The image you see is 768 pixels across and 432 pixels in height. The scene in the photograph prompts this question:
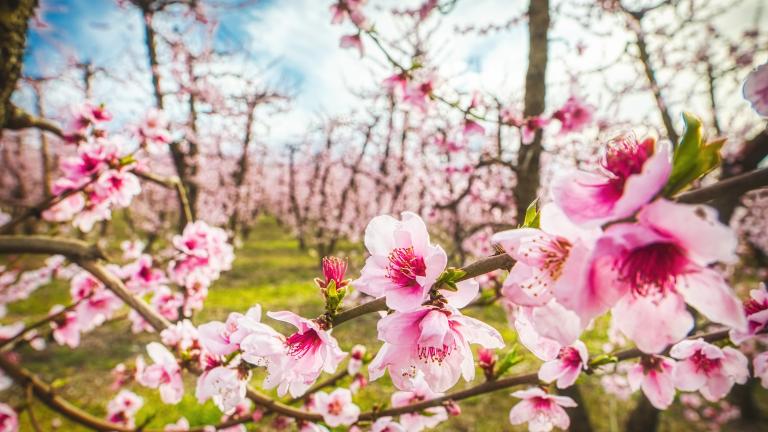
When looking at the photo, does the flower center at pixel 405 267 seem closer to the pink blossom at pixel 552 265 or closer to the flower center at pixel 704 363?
the pink blossom at pixel 552 265

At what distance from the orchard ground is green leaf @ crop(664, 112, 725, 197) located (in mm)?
1067

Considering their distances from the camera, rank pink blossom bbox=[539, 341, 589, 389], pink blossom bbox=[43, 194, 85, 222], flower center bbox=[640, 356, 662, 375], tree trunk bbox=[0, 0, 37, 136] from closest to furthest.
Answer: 1. pink blossom bbox=[539, 341, 589, 389]
2. flower center bbox=[640, 356, 662, 375]
3. tree trunk bbox=[0, 0, 37, 136]
4. pink blossom bbox=[43, 194, 85, 222]

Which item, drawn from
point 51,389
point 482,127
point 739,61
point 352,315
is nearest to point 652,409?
point 482,127

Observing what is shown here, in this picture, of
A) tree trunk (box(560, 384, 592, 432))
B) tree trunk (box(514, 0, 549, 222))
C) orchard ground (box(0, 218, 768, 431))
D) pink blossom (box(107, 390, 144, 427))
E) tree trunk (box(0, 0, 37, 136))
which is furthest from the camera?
orchard ground (box(0, 218, 768, 431))

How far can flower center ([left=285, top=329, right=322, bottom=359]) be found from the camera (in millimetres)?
880

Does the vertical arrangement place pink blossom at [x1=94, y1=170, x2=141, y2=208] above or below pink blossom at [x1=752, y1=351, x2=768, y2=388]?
above

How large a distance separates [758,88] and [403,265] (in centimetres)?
83

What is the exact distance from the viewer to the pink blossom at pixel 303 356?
2.74 feet

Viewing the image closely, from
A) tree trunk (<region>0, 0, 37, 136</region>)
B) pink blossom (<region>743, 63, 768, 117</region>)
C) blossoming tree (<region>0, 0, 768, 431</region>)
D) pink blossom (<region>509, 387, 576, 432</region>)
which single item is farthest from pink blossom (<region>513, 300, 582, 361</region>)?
tree trunk (<region>0, 0, 37, 136</region>)

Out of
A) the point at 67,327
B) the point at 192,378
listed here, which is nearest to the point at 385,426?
the point at 67,327

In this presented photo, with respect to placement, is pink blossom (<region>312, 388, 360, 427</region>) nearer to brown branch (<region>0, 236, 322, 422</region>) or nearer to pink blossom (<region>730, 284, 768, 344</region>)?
brown branch (<region>0, 236, 322, 422</region>)

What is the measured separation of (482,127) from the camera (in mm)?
2623

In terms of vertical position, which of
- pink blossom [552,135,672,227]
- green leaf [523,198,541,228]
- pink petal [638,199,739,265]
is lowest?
green leaf [523,198,541,228]

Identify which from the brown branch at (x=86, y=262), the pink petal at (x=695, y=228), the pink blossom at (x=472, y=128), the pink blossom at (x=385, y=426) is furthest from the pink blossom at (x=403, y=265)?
the pink blossom at (x=472, y=128)
